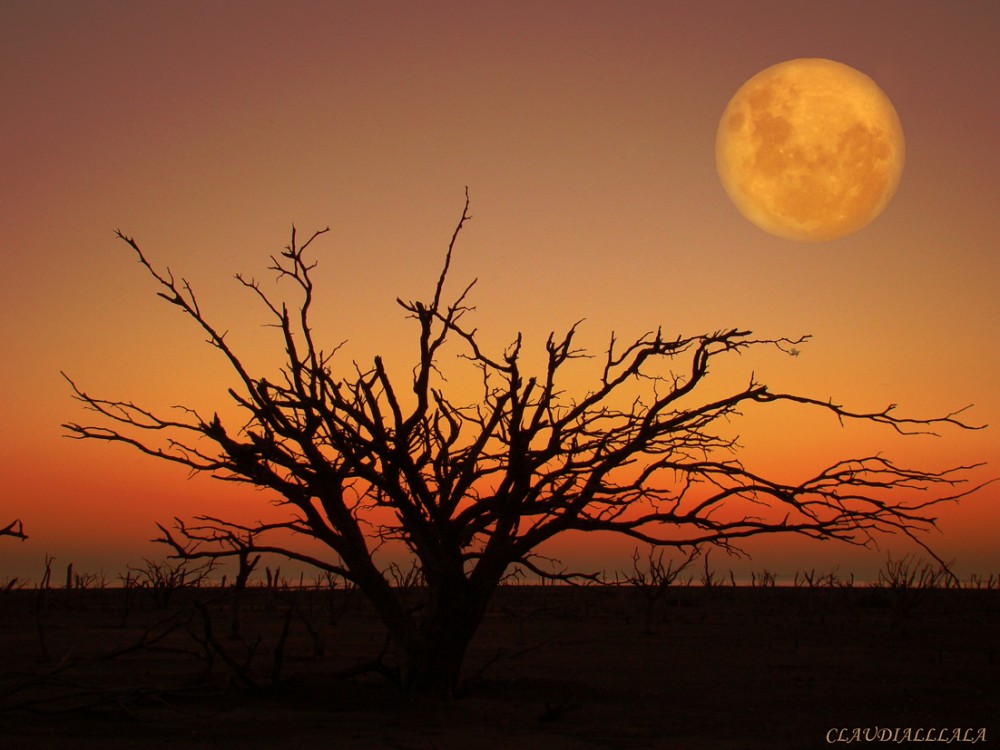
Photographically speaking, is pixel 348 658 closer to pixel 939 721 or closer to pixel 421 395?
pixel 421 395

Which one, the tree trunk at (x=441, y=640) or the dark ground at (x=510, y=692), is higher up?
the tree trunk at (x=441, y=640)

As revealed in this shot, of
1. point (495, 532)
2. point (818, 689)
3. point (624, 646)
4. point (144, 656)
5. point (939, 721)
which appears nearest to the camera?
point (939, 721)

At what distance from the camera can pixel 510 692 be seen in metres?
11.9

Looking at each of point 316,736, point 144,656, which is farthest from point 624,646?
point 316,736

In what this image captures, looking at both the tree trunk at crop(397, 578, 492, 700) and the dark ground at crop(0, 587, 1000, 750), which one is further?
the tree trunk at crop(397, 578, 492, 700)

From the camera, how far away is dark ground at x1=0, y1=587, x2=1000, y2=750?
865 centimetres

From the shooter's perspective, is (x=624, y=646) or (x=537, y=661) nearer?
(x=537, y=661)

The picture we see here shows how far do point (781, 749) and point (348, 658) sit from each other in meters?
9.86

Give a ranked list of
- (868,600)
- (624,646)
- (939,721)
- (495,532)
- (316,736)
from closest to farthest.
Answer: (316,736), (939,721), (495,532), (624,646), (868,600)

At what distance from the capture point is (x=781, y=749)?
8.52 meters

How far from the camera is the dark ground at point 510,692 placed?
8648mm

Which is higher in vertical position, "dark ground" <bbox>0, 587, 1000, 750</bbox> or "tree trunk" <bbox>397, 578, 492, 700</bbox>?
Answer: "tree trunk" <bbox>397, 578, 492, 700</bbox>

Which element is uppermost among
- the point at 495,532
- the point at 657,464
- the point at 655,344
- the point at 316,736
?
the point at 655,344

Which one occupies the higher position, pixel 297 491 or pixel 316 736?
pixel 297 491
